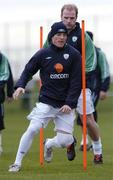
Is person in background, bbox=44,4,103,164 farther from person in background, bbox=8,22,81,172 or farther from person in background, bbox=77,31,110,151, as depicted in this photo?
person in background, bbox=77,31,110,151

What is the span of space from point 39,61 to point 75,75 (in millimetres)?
566

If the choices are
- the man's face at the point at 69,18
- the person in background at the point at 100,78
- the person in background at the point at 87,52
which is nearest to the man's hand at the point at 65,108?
the person in background at the point at 87,52

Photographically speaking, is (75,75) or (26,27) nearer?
(75,75)

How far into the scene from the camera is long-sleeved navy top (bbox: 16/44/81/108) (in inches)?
523

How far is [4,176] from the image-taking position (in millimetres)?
12766

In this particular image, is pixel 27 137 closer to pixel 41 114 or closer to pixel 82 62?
pixel 41 114

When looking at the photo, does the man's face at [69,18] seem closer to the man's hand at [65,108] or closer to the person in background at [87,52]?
the person in background at [87,52]

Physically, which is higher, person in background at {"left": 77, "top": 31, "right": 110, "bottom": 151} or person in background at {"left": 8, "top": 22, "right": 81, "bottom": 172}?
person in background at {"left": 8, "top": 22, "right": 81, "bottom": 172}

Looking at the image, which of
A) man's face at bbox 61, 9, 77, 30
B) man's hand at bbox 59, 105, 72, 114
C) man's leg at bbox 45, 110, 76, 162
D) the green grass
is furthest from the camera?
man's face at bbox 61, 9, 77, 30

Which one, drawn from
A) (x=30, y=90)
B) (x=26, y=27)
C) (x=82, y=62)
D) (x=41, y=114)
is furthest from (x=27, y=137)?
(x=26, y=27)

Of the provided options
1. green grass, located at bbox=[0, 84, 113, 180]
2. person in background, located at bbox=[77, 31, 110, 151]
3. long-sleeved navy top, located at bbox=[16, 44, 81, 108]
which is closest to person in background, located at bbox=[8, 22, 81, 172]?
long-sleeved navy top, located at bbox=[16, 44, 81, 108]

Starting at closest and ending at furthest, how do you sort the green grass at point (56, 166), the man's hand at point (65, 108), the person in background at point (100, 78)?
the green grass at point (56, 166), the man's hand at point (65, 108), the person in background at point (100, 78)

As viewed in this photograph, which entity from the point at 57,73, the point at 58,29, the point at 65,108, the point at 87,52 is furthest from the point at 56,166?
→ the point at 58,29

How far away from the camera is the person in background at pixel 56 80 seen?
13.3 meters
